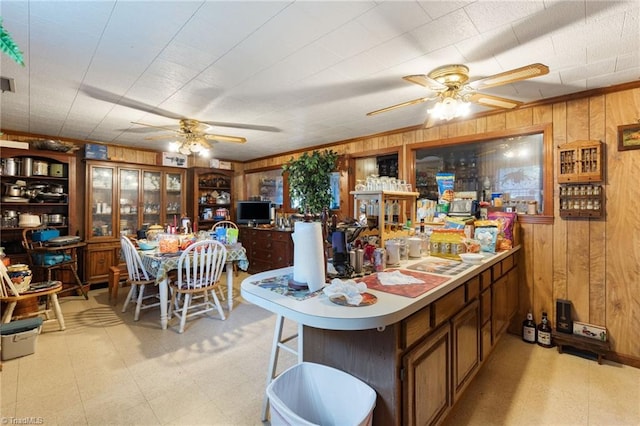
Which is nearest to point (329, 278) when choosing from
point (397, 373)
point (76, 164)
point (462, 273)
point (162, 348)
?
point (397, 373)

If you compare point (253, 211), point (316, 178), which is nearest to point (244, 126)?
point (316, 178)

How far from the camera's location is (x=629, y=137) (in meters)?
2.44

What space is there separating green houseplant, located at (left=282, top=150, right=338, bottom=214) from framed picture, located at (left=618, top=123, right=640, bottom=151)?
3.06 metres

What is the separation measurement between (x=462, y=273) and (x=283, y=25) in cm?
179

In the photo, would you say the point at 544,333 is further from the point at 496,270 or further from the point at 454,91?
the point at 454,91

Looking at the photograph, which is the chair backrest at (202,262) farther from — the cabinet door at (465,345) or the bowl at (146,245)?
the cabinet door at (465,345)

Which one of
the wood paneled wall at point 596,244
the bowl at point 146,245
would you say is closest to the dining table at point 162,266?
the bowl at point 146,245

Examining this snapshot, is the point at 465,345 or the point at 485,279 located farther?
the point at 485,279

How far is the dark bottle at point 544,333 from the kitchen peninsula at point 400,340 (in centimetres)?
136

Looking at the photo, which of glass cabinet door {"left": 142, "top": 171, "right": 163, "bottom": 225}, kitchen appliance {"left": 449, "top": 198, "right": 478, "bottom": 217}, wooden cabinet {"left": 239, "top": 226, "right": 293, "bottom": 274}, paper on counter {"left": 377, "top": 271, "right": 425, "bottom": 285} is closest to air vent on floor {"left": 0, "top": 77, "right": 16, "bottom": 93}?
glass cabinet door {"left": 142, "top": 171, "right": 163, "bottom": 225}

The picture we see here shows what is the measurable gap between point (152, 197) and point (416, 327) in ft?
17.1

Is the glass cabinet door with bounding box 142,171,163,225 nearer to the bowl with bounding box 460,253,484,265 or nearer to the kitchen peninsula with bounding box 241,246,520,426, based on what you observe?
the kitchen peninsula with bounding box 241,246,520,426

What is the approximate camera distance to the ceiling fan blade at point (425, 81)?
1901 mm

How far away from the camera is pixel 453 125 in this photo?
346cm
